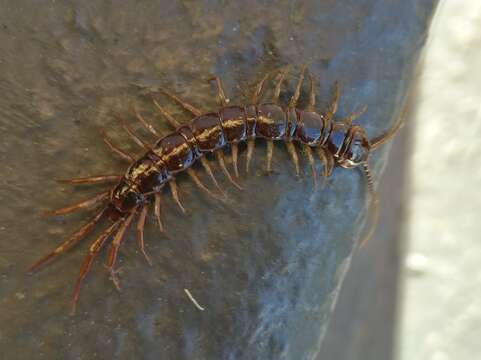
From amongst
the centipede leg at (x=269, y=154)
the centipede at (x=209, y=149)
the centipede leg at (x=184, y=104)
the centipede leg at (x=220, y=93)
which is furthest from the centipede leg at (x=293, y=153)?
the centipede leg at (x=184, y=104)

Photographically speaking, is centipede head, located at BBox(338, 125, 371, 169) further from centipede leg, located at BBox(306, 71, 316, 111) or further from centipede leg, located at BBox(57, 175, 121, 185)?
centipede leg, located at BBox(57, 175, 121, 185)

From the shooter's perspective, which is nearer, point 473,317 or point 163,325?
point 163,325

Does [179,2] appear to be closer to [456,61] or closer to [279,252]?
[279,252]

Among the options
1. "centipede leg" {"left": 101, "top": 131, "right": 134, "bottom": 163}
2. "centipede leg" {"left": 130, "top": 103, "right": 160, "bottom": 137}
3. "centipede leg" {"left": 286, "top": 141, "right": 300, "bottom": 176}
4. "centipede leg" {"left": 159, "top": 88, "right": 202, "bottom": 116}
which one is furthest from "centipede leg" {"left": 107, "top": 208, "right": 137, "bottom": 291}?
"centipede leg" {"left": 286, "top": 141, "right": 300, "bottom": 176}

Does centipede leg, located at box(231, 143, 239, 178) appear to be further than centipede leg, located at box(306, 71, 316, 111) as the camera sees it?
No

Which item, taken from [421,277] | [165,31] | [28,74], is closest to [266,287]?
[165,31]
